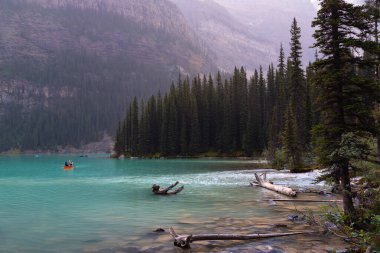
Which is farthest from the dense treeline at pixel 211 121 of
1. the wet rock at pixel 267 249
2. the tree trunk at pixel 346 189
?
the wet rock at pixel 267 249

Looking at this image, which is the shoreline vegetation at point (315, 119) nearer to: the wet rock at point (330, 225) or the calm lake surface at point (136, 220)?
the wet rock at point (330, 225)

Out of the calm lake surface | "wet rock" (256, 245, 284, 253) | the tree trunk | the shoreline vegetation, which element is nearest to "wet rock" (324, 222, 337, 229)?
the shoreline vegetation

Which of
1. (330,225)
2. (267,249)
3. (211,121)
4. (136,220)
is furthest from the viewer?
(211,121)

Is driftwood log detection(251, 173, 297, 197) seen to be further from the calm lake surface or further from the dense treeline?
the dense treeline

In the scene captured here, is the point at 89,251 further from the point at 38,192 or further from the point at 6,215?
the point at 38,192

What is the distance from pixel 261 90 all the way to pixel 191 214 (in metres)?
113

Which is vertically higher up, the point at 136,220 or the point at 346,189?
the point at 346,189

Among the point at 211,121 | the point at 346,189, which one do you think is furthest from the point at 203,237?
the point at 211,121

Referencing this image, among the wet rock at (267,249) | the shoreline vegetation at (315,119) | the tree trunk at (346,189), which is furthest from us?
the shoreline vegetation at (315,119)

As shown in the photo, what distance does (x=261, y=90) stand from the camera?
133m

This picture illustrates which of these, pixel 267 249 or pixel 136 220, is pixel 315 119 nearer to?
pixel 136 220

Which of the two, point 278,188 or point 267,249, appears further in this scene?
point 278,188

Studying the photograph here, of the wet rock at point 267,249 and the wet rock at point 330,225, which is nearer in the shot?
the wet rock at point 267,249

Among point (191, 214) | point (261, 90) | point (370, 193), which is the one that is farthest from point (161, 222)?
point (261, 90)
